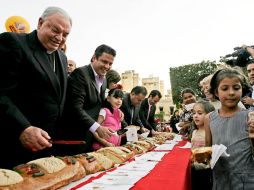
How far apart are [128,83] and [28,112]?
48.3m

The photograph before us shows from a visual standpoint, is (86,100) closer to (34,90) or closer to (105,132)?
(105,132)

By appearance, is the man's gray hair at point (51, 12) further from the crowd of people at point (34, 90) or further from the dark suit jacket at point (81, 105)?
the dark suit jacket at point (81, 105)

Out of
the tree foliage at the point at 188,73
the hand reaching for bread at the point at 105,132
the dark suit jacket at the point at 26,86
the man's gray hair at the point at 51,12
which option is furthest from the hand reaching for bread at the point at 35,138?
the tree foliage at the point at 188,73

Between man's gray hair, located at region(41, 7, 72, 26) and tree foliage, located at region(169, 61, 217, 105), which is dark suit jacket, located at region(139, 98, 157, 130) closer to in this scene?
man's gray hair, located at region(41, 7, 72, 26)

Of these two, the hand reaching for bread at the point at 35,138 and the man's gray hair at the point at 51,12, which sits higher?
the man's gray hair at the point at 51,12

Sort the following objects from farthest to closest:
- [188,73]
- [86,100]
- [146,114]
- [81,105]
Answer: [188,73] → [146,114] → [86,100] → [81,105]

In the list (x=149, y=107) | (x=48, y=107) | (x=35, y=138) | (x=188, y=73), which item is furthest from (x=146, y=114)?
(x=188, y=73)

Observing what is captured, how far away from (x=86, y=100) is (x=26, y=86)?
917 mm

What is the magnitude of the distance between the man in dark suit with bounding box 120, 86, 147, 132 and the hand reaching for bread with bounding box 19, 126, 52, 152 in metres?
3.49

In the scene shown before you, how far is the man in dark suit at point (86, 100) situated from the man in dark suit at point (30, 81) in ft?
1.69

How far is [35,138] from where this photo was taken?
1.53 m

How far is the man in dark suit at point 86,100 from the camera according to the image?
2.54m

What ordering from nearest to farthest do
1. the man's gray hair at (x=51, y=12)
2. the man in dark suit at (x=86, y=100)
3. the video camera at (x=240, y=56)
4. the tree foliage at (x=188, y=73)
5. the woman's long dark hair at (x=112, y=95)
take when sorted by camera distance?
the man's gray hair at (x=51, y=12) → the man in dark suit at (x=86, y=100) → the woman's long dark hair at (x=112, y=95) → the video camera at (x=240, y=56) → the tree foliage at (x=188, y=73)

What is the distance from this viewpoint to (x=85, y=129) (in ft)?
8.67
